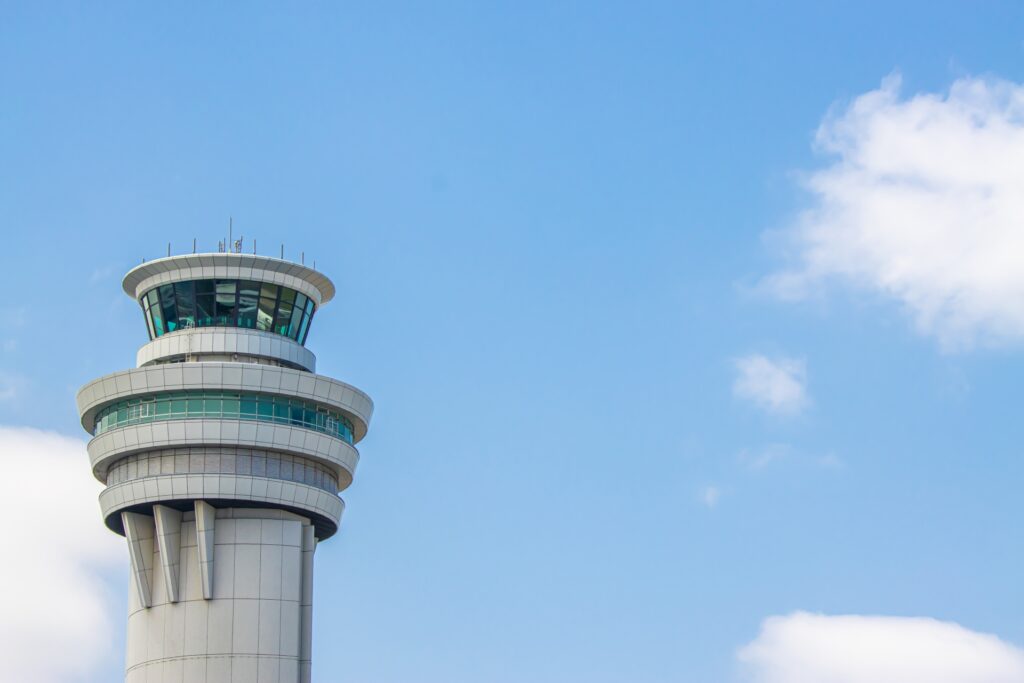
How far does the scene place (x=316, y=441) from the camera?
91500 millimetres

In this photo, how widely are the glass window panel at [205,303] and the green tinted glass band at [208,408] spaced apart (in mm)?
5567

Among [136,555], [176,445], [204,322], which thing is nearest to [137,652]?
[136,555]

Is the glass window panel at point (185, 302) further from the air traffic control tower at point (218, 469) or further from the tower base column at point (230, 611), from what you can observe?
the tower base column at point (230, 611)

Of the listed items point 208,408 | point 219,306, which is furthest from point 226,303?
point 208,408

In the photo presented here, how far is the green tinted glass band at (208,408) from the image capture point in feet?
292

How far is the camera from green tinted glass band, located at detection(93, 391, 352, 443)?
292 ft

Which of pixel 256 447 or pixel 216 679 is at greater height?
pixel 256 447

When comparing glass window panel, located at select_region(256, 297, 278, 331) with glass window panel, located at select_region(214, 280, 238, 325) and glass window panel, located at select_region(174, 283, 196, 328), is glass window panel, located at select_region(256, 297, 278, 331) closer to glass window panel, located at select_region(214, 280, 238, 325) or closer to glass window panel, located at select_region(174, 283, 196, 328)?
glass window panel, located at select_region(214, 280, 238, 325)

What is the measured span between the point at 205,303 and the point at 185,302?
48.1 inches

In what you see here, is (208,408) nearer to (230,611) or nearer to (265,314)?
(265,314)

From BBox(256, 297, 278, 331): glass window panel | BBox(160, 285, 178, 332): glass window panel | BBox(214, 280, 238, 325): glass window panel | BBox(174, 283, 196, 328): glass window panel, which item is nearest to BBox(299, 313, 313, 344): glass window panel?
BBox(256, 297, 278, 331): glass window panel

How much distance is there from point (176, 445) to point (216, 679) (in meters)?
13.0

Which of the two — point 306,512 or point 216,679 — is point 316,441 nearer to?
point 306,512

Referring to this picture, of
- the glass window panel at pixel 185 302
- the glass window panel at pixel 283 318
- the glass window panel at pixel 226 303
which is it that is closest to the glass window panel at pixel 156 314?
the glass window panel at pixel 185 302
